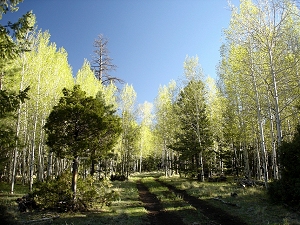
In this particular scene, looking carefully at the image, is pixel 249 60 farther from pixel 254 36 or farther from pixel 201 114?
pixel 201 114

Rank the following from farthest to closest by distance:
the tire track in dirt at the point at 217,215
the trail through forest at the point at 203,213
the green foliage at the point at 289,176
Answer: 1. the green foliage at the point at 289,176
2. the trail through forest at the point at 203,213
3. the tire track in dirt at the point at 217,215

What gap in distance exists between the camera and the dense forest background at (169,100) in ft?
37.1

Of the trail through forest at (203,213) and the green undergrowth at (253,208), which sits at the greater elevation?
the green undergrowth at (253,208)

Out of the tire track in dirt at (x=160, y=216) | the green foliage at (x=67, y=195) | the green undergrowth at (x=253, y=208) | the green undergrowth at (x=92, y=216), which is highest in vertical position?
the green foliage at (x=67, y=195)

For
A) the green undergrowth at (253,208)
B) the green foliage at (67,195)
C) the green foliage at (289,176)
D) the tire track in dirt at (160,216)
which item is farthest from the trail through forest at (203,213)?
the green foliage at (289,176)

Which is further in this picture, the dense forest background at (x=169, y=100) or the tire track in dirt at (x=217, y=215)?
the dense forest background at (x=169, y=100)

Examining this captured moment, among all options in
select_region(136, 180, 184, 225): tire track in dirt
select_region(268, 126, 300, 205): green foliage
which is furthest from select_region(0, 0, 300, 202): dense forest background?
select_region(136, 180, 184, 225): tire track in dirt

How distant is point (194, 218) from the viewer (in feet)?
31.3

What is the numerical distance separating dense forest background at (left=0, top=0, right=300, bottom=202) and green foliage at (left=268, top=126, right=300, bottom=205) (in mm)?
636

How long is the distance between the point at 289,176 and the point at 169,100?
22.4 meters

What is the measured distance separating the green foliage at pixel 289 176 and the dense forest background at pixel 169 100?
636 mm

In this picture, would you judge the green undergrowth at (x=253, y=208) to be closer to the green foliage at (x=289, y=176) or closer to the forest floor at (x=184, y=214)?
the forest floor at (x=184, y=214)

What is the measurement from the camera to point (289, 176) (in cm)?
1045

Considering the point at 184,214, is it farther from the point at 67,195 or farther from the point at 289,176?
the point at 67,195
